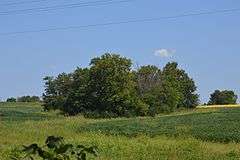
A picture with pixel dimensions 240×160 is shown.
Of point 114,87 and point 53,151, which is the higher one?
point 114,87

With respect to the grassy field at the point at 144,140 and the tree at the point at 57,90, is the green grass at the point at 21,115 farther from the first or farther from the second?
the grassy field at the point at 144,140

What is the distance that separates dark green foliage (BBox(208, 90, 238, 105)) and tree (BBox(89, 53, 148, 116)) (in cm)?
6060

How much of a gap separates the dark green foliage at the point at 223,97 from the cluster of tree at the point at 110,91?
157 ft

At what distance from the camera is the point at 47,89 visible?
7981 centimetres

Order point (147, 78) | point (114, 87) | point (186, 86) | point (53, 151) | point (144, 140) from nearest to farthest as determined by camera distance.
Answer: point (53, 151) < point (144, 140) < point (114, 87) < point (147, 78) < point (186, 86)

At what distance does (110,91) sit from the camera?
65750mm

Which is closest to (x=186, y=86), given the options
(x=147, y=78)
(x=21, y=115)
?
(x=147, y=78)

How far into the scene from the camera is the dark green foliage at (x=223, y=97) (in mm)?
126125

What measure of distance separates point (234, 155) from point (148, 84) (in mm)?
54579

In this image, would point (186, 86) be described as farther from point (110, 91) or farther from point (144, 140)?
point (144, 140)

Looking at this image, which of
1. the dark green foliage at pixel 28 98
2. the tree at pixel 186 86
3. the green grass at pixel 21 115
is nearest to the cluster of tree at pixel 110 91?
the green grass at pixel 21 115

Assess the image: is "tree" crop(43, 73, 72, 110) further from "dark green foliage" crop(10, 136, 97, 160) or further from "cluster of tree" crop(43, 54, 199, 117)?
"dark green foliage" crop(10, 136, 97, 160)

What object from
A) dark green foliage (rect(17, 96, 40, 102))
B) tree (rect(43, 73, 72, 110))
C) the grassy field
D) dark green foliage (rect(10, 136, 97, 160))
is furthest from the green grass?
dark green foliage (rect(17, 96, 40, 102))

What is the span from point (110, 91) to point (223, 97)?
66026 millimetres
